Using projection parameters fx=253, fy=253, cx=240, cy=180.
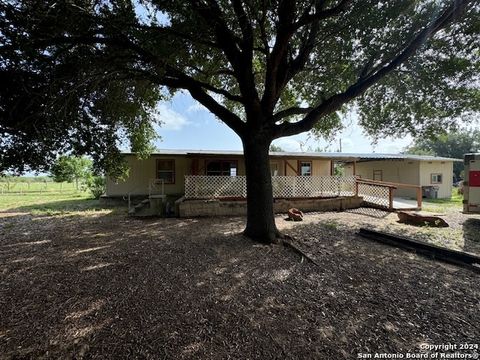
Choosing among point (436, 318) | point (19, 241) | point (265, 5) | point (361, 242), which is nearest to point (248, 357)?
point (436, 318)

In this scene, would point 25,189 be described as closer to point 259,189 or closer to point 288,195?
point 288,195

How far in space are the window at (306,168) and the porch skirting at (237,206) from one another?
5345 millimetres

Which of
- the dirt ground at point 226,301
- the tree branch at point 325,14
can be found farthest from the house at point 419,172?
the dirt ground at point 226,301

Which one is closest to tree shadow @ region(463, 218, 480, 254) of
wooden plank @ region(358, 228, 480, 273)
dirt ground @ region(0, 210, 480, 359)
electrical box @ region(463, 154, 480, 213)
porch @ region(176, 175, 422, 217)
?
electrical box @ region(463, 154, 480, 213)

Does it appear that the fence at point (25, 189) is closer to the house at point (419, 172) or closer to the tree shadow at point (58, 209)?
the tree shadow at point (58, 209)

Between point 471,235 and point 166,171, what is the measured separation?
42.5ft

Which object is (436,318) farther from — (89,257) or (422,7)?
(422,7)

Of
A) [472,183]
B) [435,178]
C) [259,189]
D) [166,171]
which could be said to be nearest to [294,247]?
[259,189]

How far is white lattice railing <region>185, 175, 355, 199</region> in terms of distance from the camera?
1005 cm

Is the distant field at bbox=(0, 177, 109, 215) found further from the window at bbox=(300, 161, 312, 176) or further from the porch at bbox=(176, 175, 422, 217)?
the window at bbox=(300, 161, 312, 176)

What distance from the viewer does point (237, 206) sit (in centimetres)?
970

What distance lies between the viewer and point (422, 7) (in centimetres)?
550

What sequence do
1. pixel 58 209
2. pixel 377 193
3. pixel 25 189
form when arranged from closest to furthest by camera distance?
1. pixel 377 193
2. pixel 58 209
3. pixel 25 189

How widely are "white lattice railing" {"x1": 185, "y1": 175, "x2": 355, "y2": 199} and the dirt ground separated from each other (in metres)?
4.46
